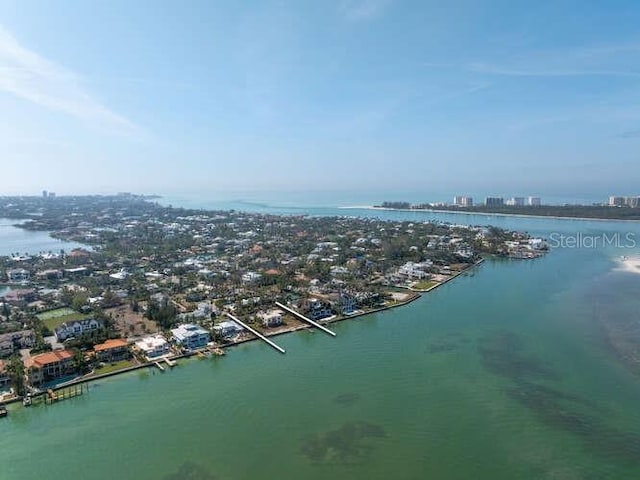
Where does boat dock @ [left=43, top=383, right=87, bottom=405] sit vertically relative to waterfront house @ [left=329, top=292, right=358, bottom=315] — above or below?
below

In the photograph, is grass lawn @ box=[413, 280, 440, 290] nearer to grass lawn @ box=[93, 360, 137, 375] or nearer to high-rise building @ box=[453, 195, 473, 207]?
grass lawn @ box=[93, 360, 137, 375]

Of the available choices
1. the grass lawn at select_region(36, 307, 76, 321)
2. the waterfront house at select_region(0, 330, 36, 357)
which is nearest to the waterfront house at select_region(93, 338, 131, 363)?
the waterfront house at select_region(0, 330, 36, 357)

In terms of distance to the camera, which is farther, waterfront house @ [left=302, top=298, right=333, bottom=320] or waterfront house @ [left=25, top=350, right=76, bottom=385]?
waterfront house @ [left=302, top=298, right=333, bottom=320]

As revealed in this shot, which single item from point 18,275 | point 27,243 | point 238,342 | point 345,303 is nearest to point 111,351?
point 238,342

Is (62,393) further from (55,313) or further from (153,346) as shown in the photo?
(55,313)

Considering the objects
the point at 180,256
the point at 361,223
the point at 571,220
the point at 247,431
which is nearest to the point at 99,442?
the point at 247,431

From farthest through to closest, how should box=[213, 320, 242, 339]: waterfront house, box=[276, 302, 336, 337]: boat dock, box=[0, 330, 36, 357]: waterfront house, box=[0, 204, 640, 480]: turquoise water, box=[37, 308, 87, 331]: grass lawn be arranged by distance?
1. box=[37, 308, 87, 331]: grass lawn
2. box=[276, 302, 336, 337]: boat dock
3. box=[213, 320, 242, 339]: waterfront house
4. box=[0, 330, 36, 357]: waterfront house
5. box=[0, 204, 640, 480]: turquoise water

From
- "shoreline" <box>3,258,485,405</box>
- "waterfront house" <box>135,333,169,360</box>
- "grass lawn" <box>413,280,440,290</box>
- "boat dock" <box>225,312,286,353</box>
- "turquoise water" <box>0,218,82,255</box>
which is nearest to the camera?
"shoreline" <box>3,258,485,405</box>
